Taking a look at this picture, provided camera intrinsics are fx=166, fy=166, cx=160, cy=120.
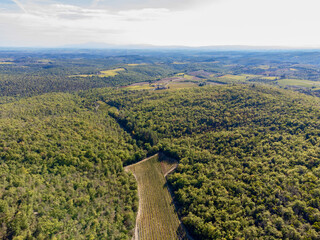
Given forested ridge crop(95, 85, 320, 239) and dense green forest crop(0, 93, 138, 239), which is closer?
dense green forest crop(0, 93, 138, 239)

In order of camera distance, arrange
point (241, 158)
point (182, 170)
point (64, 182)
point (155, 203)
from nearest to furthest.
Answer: point (64, 182)
point (155, 203)
point (182, 170)
point (241, 158)

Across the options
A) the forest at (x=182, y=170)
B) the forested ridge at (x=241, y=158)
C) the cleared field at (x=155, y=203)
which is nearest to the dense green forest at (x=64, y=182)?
the forest at (x=182, y=170)

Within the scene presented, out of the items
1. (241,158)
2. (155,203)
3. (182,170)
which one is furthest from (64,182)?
(241,158)

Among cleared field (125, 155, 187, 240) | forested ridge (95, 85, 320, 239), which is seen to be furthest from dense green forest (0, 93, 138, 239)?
forested ridge (95, 85, 320, 239)

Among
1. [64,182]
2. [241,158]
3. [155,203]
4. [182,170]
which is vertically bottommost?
[155,203]

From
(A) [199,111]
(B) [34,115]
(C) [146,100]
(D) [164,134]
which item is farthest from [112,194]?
(C) [146,100]

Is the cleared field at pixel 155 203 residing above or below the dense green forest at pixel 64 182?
below

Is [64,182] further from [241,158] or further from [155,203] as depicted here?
[241,158]

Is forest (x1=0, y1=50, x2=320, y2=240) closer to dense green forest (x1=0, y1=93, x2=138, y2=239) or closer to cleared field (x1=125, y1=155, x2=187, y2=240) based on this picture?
dense green forest (x1=0, y1=93, x2=138, y2=239)

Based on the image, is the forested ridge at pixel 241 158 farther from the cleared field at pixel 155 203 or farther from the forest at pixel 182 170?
the cleared field at pixel 155 203
